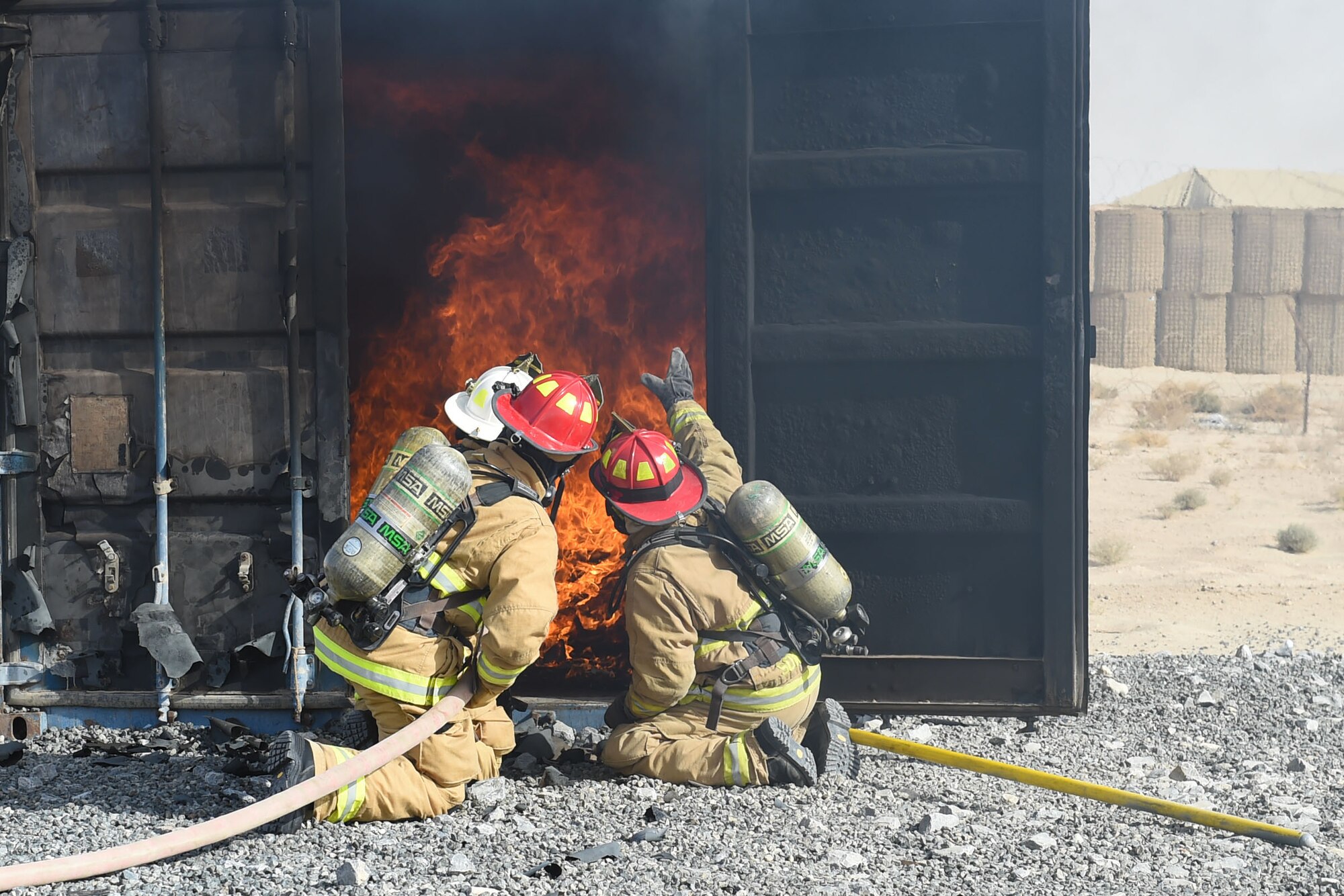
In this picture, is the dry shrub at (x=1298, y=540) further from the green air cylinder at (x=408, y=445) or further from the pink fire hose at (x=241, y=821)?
the pink fire hose at (x=241, y=821)

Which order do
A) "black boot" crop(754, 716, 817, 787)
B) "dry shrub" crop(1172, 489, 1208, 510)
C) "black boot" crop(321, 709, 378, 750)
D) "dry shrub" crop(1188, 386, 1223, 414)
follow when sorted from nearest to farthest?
"black boot" crop(754, 716, 817, 787) → "black boot" crop(321, 709, 378, 750) → "dry shrub" crop(1172, 489, 1208, 510) → "dry shrub" crop(1188, 386, 1223, 414)

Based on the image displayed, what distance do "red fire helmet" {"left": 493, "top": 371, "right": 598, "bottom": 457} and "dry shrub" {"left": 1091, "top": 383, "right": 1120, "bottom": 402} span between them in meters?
21.7

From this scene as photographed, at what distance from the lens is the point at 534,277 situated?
17.8 feet

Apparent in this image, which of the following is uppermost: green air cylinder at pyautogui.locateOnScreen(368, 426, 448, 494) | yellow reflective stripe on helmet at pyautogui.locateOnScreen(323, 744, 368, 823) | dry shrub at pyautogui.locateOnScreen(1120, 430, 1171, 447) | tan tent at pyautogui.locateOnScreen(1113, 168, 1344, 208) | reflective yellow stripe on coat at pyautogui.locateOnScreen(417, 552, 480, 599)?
tan tent at pyautogui.locateOnScreen(1113, 168, 1344, 208)

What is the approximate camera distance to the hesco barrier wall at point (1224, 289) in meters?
28.1

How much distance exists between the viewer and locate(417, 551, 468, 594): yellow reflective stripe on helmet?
13.8ft

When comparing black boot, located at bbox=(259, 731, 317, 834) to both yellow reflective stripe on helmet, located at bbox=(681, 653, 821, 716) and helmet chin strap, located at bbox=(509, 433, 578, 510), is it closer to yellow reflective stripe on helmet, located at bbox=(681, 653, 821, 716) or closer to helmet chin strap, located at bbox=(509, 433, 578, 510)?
helmet chin strap, located at bbox=(509, 433, 578, 510)

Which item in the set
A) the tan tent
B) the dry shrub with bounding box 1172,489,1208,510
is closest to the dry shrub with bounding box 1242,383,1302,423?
the dry shrub with bounding box 1172,489,1208,510

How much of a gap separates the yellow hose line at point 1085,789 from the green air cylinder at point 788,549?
57 cm

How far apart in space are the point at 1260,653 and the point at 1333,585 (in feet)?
15.6

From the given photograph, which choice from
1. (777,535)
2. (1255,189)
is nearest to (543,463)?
(777,535)

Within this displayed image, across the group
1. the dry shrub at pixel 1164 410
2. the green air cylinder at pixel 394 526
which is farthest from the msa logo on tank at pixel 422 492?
the dry shrub at pixel 1164 410

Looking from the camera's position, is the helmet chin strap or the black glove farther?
the black glove

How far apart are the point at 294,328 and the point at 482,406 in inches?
43.2
